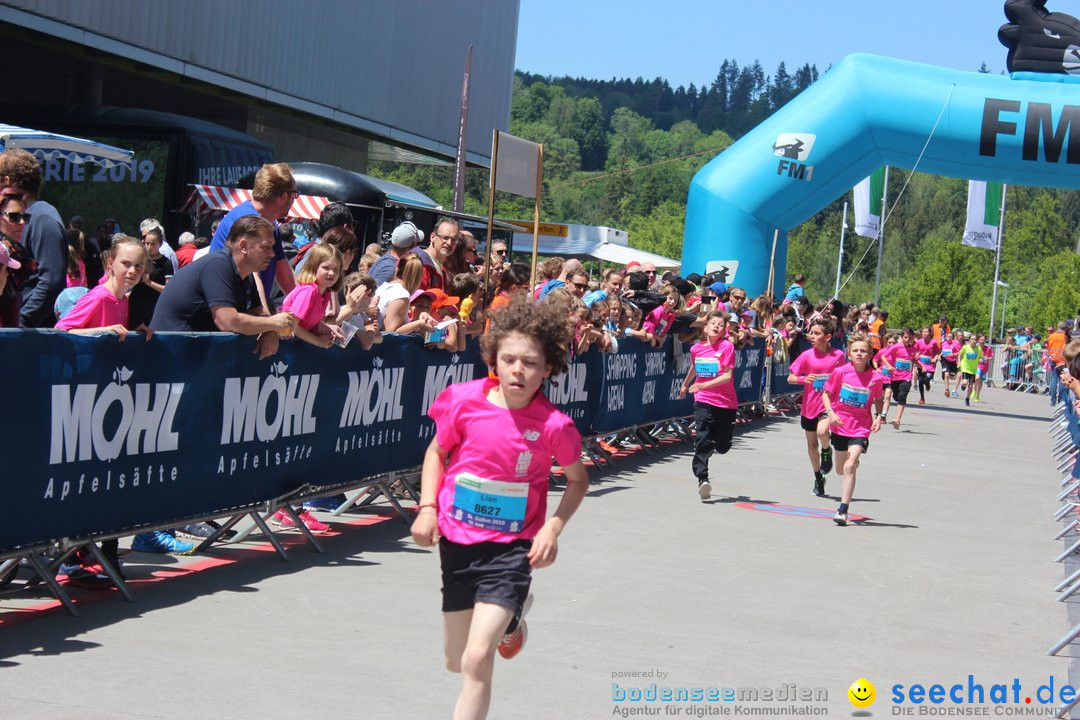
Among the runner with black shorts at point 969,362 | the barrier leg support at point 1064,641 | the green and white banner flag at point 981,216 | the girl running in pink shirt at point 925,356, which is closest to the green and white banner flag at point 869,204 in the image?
the green and white banner flag at point 981,216

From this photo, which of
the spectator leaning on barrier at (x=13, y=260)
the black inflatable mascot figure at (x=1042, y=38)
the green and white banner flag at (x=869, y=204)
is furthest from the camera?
the green and white banner flag at (x=869, y=204)

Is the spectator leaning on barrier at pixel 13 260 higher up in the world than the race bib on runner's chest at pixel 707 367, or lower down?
higher up

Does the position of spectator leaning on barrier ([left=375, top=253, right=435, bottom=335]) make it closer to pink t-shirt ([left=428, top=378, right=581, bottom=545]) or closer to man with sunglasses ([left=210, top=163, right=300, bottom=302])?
man with sunglasses ([left=210, top=163, right=300, bottom=302])

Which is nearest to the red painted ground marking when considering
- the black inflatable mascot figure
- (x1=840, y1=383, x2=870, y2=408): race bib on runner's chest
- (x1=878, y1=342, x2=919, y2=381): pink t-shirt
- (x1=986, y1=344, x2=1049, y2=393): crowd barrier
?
(x1=840, y1=383, x2=870, y2=408): race bib on runner's chest

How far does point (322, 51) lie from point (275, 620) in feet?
73.4

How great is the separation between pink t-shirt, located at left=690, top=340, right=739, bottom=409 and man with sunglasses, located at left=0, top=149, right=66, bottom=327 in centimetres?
698

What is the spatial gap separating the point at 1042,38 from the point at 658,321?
10.4 metres

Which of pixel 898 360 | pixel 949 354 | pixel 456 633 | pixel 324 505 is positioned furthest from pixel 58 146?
pixel 949 354

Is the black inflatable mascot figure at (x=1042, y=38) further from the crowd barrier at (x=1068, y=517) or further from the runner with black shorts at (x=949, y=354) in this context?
the runner with black shorts at (x=949, y=354)

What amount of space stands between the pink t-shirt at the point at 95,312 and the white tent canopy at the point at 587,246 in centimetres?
3485

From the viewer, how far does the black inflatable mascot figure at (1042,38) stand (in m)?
21.8

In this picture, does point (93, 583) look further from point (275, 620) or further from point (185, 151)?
point (185, 151)

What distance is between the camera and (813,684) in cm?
612

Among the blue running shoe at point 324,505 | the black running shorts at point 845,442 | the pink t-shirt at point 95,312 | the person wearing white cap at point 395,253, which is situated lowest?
the blue running shoe at point 324,505
